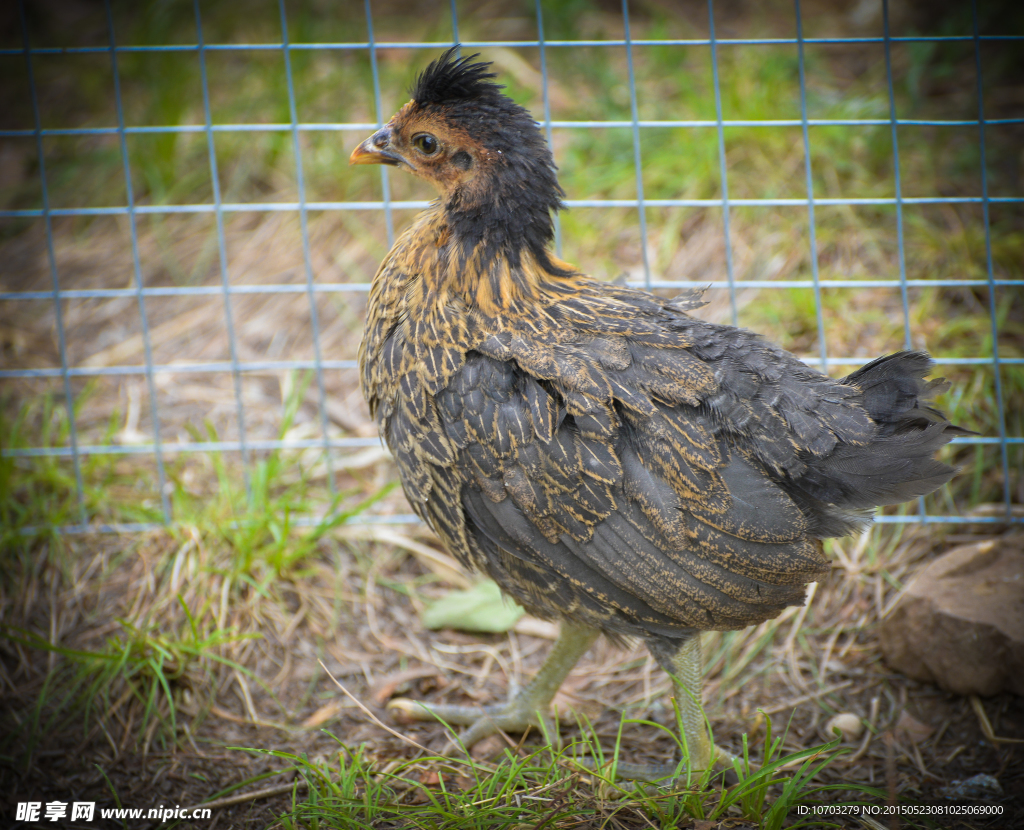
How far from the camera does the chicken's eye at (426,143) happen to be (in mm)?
2721

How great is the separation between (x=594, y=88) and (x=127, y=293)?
308cm

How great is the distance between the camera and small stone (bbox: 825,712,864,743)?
3148 millimetres

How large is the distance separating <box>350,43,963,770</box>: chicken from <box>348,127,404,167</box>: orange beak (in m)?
0.01

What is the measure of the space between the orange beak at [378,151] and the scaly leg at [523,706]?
181 cm

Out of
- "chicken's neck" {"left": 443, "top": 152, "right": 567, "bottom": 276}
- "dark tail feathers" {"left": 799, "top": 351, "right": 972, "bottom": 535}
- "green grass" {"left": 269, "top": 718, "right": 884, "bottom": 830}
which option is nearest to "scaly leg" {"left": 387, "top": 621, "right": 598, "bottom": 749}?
"green grass" {"left": 269, "top": 718, "right": 884, "bottom": 830}

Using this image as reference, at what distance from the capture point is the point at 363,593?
3721 millimetres

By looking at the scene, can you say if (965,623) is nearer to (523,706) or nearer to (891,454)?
(891,454)

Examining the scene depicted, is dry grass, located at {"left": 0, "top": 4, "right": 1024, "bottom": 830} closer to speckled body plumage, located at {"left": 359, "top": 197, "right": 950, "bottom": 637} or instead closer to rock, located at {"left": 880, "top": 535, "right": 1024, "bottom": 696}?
rock, located at {"left": 880, "top": 535, "right": 1024, "bottom": 696}

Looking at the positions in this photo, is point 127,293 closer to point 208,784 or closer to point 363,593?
point 363,593

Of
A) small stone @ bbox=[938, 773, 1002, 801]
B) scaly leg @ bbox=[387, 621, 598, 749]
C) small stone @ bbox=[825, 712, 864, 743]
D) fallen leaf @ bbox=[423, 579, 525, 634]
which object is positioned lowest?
small stone @ bbox=[938, 773, 1002, 801]

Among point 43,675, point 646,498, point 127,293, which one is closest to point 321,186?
point 127,293

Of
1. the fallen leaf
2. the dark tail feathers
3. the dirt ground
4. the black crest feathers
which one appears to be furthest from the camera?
the fallen leaf

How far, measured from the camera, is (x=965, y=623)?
3064mm

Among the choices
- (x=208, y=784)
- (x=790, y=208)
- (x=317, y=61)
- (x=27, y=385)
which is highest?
(x=317, y=61)
